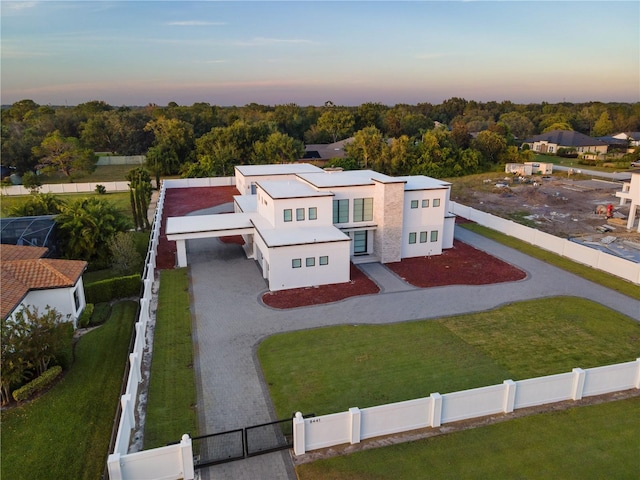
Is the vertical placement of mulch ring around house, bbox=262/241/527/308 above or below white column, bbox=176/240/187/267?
below

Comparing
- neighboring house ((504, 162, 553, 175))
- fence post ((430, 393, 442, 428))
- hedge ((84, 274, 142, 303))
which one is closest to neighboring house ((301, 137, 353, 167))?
neighboring house ((504, 162, 553, 175))

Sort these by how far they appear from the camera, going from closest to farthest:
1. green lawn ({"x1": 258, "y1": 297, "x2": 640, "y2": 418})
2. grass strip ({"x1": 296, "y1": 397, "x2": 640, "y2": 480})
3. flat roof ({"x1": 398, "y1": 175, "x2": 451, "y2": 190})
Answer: grass strip ({"x1": 296, "y1": 397, "x2": 640, "y2": 480})
green lawn ({"x1": 258, "y1": 297, "x2": 640, "y2": 418})
flat roof ({"x1": 398, "y1": 175, "x2": 451, "y2": 190})

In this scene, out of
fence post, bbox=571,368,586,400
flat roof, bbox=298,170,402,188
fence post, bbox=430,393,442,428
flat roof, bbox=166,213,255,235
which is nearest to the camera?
fence post, bbox=430,393,442,428

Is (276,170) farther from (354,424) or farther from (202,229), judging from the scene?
(354,424)

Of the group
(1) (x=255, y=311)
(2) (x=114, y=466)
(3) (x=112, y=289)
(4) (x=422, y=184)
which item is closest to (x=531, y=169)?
(4) (x=422, y=184)

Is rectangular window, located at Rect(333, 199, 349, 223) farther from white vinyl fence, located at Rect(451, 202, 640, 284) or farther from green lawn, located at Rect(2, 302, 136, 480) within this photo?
green lawn, located at Rect(2, 302, 136, 480)

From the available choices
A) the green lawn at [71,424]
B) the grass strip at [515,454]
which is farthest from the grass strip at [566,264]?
the green lawn at [71,424]
